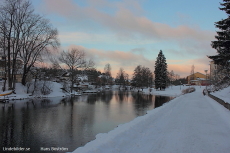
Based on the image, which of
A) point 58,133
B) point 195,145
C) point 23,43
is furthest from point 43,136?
point 23,43

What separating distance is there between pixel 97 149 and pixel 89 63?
4587 centimetres

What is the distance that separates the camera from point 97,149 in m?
5.45

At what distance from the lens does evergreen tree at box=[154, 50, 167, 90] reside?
58812 millimetres

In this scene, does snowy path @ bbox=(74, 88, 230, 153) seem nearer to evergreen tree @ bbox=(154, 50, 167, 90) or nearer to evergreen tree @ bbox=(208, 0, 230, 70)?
evergreen tree @ bbox=(208, 0, 230, 70)

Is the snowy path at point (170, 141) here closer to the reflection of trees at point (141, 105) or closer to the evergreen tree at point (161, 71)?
the reflection of trees at point (141, 105)

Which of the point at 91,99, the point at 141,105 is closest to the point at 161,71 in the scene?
the point at 91,99

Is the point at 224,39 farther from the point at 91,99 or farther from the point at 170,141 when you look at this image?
the point at 91,99

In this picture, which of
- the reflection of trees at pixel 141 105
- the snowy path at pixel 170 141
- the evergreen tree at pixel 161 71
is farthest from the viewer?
the evergreen tree at pixel 161 71

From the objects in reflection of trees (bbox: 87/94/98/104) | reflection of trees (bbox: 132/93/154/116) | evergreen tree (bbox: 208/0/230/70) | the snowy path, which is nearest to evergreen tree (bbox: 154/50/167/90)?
reflection of trees (bbox: 132/93/154/116)

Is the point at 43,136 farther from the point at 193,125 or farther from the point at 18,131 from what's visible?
the point at 193,125

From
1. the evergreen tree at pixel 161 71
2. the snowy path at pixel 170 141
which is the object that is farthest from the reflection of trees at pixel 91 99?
the evergreen tree at pixel 161 71

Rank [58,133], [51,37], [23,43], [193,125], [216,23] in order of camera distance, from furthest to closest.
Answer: [51,37] → [23,43] → [216,23] → [58,133] → [193,125]

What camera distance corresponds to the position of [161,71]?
5897cm

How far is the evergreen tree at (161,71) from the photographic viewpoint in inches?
2315
